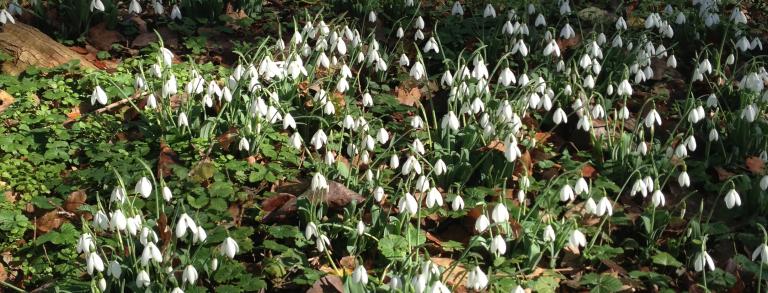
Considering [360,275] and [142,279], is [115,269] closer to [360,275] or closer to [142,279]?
[142,279]

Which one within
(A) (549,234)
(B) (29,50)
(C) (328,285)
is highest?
Result: (B) (29,50)

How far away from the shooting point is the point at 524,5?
5406 millimetres

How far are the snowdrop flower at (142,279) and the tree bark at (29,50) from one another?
6.76 feet

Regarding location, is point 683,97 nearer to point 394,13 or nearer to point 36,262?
point 394,13

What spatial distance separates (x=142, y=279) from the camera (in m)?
2.65

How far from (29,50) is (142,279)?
2.20 metres

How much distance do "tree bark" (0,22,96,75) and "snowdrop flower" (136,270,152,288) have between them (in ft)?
6.76

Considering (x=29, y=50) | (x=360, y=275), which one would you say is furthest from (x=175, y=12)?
(x=360, y=275)

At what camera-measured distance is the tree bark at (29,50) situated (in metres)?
4.31

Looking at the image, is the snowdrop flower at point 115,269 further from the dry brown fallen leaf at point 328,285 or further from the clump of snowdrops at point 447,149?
the dry brown fallen leaf at point 328,285

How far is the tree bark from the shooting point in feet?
14.1

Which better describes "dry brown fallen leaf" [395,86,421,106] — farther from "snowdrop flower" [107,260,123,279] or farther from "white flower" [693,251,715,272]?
"snowdrop flower" [107,260,123,279]

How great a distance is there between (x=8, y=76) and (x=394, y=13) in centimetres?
225

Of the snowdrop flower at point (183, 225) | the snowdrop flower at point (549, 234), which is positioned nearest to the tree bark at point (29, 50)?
the snowdrop flower at point (183, 225)
